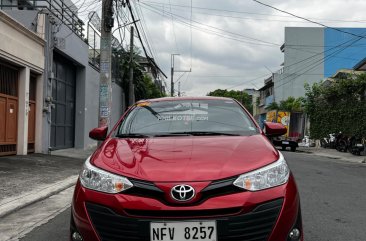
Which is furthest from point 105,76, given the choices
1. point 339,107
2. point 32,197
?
point 339,107

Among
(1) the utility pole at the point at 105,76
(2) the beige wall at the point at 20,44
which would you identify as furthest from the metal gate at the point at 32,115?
(1) the utility pole at the point at 105,76

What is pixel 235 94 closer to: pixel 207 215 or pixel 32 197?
pixel 32 197

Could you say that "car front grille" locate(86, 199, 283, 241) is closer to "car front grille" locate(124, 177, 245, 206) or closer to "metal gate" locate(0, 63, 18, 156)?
"car front grille" locate(124, 177, 245, 206)

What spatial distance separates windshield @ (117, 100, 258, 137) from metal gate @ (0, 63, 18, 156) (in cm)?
958

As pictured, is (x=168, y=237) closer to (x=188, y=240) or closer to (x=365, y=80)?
(x=188, y=240)

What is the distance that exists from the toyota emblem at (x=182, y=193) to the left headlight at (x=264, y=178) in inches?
13.1

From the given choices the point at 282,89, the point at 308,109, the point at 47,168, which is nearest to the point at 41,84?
the point at 47,168

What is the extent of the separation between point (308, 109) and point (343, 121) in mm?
3647

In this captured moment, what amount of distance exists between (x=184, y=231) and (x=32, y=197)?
509 cm

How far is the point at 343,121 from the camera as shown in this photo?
27.8m

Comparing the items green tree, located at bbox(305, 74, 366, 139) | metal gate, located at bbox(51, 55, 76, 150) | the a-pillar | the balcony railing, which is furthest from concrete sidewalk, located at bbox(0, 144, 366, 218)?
green tree, located at bbox(305, 74, 366, 139)

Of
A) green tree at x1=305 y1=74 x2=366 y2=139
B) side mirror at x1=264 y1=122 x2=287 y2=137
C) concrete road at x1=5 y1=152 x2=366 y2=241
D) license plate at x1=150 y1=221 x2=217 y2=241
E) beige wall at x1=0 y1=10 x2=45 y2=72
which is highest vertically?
Answer: beige wall at x1=0 y1=10 x2=45 y2=72

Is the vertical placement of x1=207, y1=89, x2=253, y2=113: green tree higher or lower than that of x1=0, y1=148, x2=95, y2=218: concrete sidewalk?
higher

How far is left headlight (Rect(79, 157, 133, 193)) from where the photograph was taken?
136 inches
